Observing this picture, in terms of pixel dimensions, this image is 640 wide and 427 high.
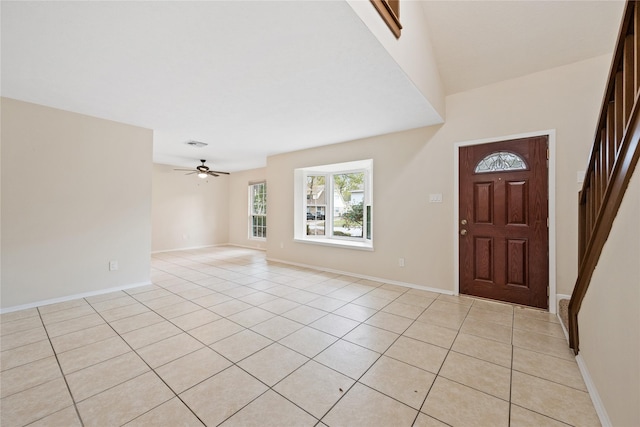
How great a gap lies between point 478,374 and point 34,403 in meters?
2.83

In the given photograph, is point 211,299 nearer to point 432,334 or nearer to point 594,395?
point 432,334

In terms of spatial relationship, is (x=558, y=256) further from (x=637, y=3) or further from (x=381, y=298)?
(x=637, y=3)

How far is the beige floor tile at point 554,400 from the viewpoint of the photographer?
1424mm

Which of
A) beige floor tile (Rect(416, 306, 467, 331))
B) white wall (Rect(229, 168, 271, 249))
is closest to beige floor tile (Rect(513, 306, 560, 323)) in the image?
beige floor tile (Rect(416, 306, 467, 331))

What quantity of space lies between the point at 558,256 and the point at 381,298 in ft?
6.52

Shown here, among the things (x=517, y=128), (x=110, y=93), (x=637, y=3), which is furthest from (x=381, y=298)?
(x=110, y=93)

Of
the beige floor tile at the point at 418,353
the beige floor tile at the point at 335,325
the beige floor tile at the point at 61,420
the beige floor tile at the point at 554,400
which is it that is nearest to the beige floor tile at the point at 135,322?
the beige floor tile at the point at 61,420

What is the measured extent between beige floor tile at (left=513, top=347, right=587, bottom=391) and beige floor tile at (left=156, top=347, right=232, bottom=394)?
2197mm

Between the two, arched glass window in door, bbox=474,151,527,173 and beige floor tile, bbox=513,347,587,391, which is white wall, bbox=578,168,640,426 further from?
arched glass window in door, bbox=474,151,527,173

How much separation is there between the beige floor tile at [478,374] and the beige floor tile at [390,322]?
54cm

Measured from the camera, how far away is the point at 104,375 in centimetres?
179

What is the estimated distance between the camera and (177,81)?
246cm

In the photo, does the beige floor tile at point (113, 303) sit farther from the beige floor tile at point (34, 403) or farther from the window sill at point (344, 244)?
the window sill at point (344, 244)

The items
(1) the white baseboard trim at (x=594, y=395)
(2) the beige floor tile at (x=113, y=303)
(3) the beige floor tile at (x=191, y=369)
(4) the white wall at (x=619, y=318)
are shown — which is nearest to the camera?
(4) the white wall at (x=619, y=318)
